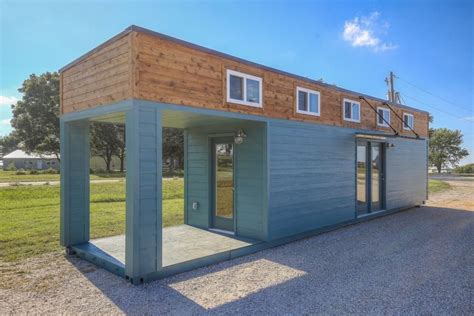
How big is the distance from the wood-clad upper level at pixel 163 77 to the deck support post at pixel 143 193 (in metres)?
0.36

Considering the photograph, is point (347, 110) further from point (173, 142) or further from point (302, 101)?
point (173, 142)

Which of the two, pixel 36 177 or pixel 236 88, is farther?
pixel 36 177

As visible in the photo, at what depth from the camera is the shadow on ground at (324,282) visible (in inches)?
135

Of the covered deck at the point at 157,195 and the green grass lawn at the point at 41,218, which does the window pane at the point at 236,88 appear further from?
the green grass lawn at the point at 41,218

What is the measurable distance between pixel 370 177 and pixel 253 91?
508 cm

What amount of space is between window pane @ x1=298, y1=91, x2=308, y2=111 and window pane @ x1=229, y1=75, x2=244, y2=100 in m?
1.72

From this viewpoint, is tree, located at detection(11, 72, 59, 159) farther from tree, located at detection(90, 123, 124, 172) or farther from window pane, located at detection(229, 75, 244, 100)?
window pane, located at detection(229, 75, 244, 100)

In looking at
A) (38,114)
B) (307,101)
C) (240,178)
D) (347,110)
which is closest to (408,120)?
(347,110)

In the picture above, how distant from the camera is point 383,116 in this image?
9.46 m

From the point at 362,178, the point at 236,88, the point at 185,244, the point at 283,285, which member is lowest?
the point at 283,285

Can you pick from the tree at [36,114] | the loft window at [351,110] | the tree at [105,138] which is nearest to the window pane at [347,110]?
the loft window at [351,110]

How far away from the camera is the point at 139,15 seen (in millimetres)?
7238

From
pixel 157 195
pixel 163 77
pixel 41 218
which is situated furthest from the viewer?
pixel 41 218

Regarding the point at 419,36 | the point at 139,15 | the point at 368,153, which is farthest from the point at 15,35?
the point at 419,36
